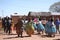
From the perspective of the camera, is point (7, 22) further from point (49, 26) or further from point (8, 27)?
point (49, 26)

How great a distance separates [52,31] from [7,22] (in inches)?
257

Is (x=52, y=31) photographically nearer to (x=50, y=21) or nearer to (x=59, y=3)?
(x=50, y=21)

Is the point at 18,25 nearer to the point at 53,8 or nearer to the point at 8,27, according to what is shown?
the point at 8,27

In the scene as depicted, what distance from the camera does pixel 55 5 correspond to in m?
68.3

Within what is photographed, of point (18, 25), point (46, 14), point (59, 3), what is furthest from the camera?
point (59, 3)

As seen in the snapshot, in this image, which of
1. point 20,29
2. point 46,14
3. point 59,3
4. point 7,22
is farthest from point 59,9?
point 20,29

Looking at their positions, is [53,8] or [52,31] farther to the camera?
[53,8]

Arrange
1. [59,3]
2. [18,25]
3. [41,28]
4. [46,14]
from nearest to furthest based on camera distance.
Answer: [18,25]
[41,28]
[46,14]
[59,3]

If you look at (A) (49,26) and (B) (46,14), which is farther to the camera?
(B) (46,14)

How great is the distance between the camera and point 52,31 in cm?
1900

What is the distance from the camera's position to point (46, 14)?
45.1 metres

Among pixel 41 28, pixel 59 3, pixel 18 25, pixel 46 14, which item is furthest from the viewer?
pixel 59 3

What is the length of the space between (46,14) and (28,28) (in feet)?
85.4

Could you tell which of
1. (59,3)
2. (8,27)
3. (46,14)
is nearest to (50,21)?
(8,27)
